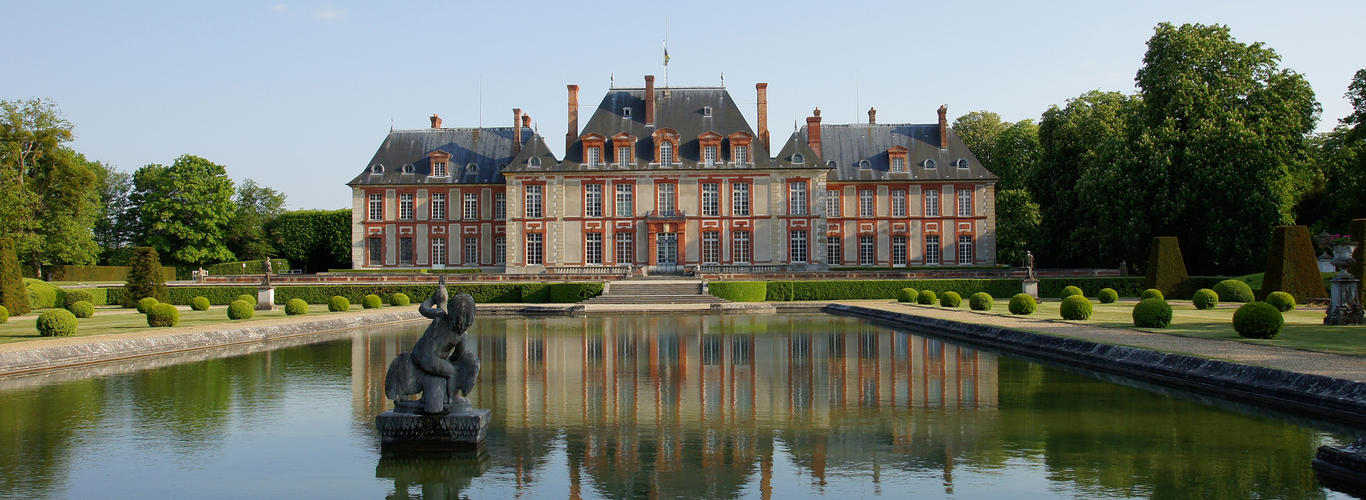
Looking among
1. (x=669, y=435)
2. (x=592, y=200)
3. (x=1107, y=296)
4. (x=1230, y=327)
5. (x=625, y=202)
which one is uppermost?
(x=592, y=200)

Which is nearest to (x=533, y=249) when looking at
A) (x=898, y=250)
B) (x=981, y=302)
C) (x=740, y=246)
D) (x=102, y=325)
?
(x=740, y=246)

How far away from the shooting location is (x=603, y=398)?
32.0ft

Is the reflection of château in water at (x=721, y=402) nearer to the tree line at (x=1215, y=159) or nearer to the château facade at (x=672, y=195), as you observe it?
the tree line at (x=1215, y=159)

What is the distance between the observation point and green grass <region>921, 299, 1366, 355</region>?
12.8 meters

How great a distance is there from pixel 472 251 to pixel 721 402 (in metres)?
35.5

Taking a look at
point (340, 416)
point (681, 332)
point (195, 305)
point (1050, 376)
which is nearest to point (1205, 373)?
point (1050, 376)

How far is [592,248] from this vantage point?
41094 mm

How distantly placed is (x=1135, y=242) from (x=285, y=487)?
31767 mm

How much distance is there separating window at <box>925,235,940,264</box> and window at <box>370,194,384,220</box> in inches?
954

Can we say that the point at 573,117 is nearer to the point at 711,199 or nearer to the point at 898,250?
the point at 711,199

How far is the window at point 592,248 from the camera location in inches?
1613

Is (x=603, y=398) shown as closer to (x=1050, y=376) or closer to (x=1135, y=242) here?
(x=1050, y=376)

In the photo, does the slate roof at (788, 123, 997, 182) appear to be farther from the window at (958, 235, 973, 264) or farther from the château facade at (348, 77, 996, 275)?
the window at (958, 235, 973, 264)

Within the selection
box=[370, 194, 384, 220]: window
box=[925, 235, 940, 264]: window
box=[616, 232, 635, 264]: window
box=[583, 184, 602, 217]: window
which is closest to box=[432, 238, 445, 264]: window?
box=[370, 194, 384, 220]: window
